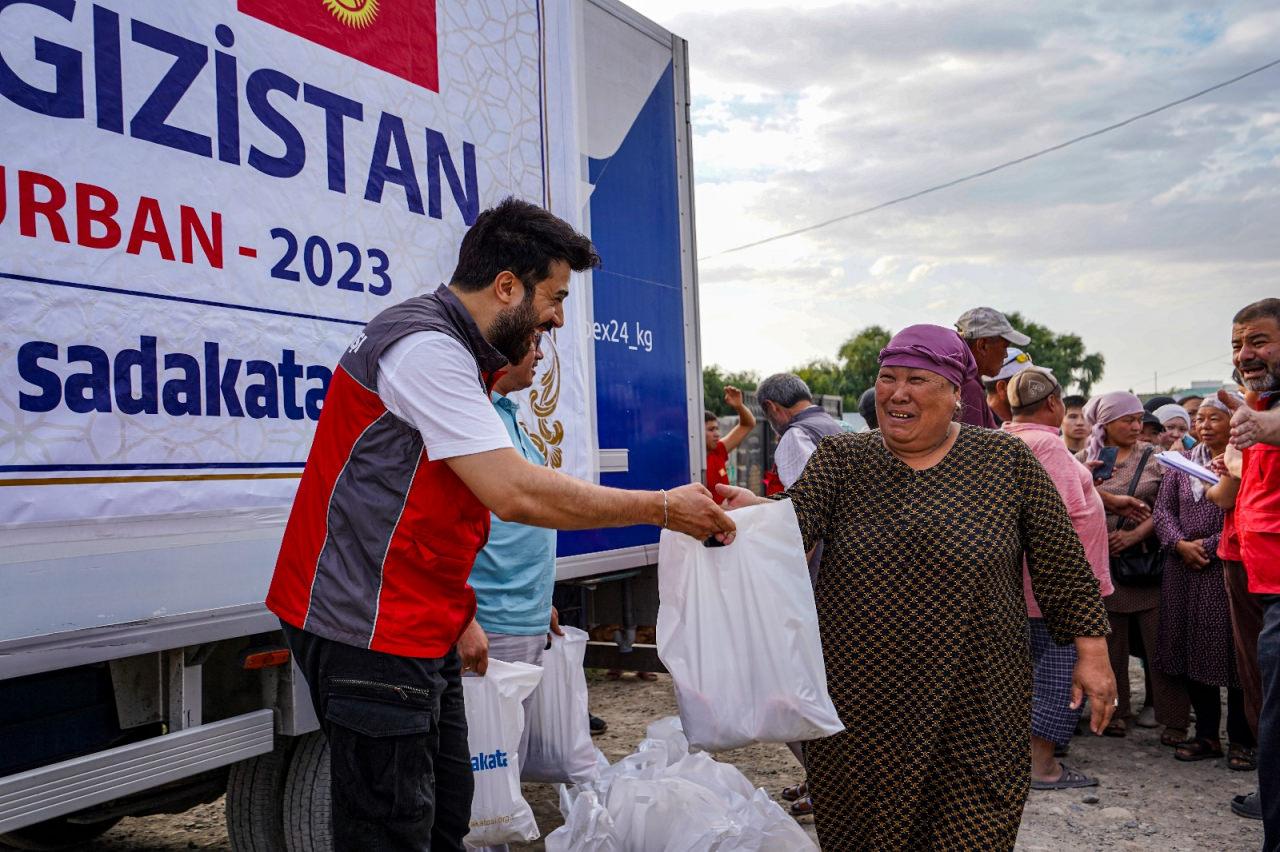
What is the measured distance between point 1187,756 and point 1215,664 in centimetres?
51

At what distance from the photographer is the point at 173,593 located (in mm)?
Answer: 2289

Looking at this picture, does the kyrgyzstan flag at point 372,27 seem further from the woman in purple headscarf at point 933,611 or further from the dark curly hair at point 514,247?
the woman in purple headscarf at point 933,611

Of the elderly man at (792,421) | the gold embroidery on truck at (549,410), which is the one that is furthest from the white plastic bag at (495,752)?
the elderly man at (792,421)

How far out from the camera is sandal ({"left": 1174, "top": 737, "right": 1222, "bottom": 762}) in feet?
16.6

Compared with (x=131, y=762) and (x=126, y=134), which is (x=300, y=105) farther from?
(x=131, y=762)

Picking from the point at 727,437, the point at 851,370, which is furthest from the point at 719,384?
the point at 727,437

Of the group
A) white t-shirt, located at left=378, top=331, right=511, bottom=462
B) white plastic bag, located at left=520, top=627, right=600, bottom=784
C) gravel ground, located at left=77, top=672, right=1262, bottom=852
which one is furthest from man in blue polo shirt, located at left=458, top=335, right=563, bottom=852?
gravel ground, located at left=77, top=672, right=1262, bottom=852

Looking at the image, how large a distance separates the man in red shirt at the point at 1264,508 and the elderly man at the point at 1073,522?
0.87 m

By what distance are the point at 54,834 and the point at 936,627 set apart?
112 inches

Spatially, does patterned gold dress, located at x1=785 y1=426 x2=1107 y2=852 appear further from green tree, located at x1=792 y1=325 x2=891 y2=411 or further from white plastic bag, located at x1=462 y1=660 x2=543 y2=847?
green tree, located at x1=792 y1=325 x2=891 y2=411

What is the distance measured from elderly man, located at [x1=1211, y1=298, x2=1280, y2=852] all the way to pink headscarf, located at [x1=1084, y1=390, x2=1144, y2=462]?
2104mm

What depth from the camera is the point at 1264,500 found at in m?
3.51

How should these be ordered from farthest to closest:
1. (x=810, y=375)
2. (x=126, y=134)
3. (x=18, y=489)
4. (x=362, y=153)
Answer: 1. (x=810, y=375)
2. (x=362, y=153)
3. (x=126, y=134)
4. (x=18, y=489)


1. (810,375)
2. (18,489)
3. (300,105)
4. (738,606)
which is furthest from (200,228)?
(810,375)
